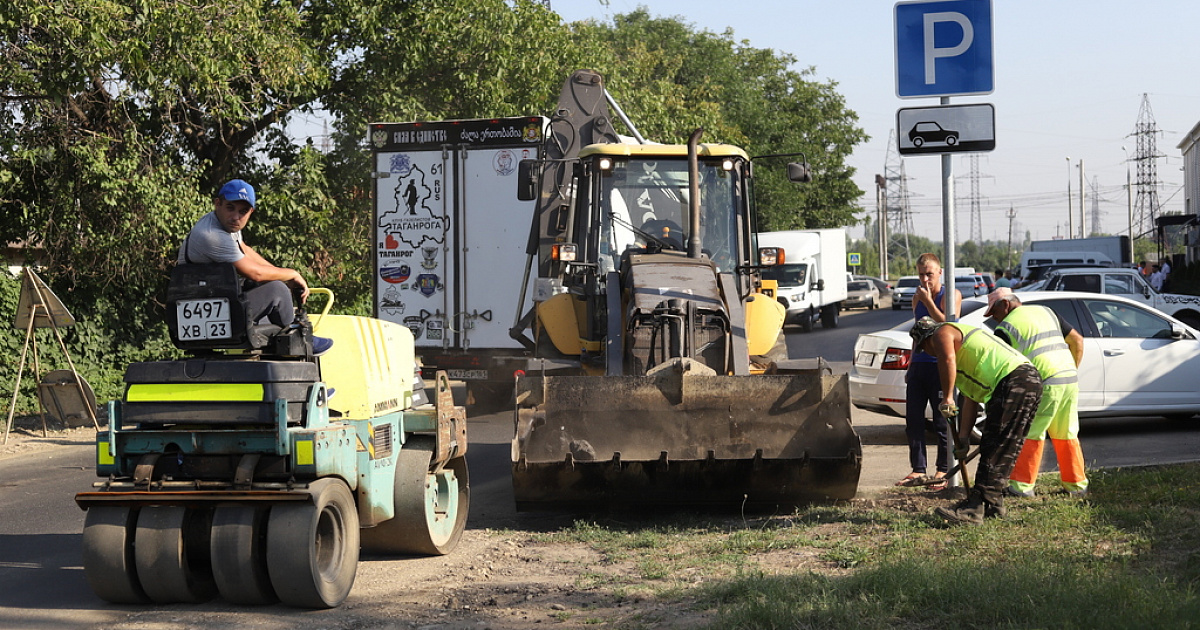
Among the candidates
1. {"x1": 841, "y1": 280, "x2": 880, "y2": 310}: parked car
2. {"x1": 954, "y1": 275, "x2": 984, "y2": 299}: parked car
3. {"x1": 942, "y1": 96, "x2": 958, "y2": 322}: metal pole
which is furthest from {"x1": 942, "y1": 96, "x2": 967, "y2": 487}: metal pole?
{"x1": 841, "y1": 280, "x2": 880, "y2": 310}: parked car

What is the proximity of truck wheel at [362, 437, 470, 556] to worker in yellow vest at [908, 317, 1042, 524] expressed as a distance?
10.6ft

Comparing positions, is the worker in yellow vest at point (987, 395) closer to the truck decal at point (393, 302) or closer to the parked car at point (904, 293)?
the truck decal at point (393, 302)

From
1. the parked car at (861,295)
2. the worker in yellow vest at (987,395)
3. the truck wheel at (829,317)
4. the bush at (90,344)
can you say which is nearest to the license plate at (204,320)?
the worker in yellow vest at (987,395)

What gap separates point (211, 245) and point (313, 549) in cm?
167

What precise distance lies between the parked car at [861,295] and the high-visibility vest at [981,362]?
46012 mm

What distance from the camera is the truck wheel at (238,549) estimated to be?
5.95 m

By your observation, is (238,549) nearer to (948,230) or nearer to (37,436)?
(948,230)

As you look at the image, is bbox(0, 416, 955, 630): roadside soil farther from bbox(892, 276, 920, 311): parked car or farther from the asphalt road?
bbox(892, 276, 920, 311): parked car

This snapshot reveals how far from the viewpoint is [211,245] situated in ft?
20.5

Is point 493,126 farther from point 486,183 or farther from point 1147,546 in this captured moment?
point 1147,546

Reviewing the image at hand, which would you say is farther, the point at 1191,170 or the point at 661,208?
the point at 1191,170

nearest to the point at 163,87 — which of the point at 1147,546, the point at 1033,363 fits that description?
the point at 1033,363

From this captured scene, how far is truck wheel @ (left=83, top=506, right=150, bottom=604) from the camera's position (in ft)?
19.9

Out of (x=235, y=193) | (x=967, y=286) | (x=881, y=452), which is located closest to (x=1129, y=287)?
(x=881, y=452)
